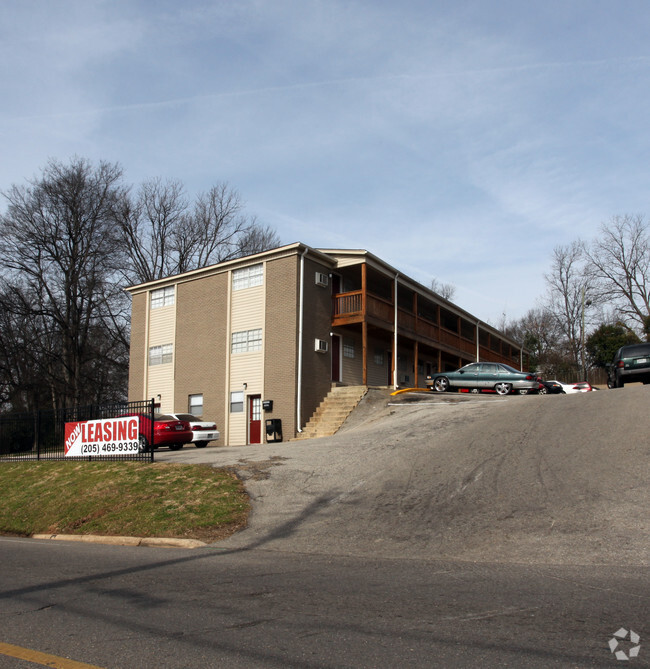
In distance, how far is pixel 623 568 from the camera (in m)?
7.08

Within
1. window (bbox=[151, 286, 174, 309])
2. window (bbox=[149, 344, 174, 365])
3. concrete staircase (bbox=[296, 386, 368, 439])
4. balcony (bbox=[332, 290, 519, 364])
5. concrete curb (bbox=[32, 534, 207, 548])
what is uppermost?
window (bbox=[151, 286, 174, 309])

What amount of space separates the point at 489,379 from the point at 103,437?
1696 cm

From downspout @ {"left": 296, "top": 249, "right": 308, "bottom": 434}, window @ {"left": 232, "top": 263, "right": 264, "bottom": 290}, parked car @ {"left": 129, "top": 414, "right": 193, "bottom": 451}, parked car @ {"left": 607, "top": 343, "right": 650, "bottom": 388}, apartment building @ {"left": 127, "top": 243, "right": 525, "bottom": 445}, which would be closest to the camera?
parked car @ {"left": 129, "top": 414, "right": 193, "bottom": 451}

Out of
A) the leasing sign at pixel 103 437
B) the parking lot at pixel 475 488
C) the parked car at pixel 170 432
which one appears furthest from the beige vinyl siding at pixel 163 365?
the parking lot at pixel 475 488

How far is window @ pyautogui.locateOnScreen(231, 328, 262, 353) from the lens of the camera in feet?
88.6

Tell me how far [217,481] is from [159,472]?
2.17 meters

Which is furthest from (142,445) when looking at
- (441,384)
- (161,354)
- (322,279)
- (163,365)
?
(441,384)

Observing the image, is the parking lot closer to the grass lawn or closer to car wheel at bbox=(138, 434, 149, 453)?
the grass lawn

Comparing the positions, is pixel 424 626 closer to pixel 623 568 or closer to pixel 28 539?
pixel 623 568

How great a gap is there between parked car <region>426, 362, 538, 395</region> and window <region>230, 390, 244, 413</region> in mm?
9143

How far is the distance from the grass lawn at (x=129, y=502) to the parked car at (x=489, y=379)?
1645 centimetres

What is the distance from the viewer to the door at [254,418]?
26.3 m

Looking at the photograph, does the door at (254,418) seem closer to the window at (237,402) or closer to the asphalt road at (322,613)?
the window at (237,402)

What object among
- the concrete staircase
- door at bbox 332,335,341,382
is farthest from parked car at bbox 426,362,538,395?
the concrete staircase
